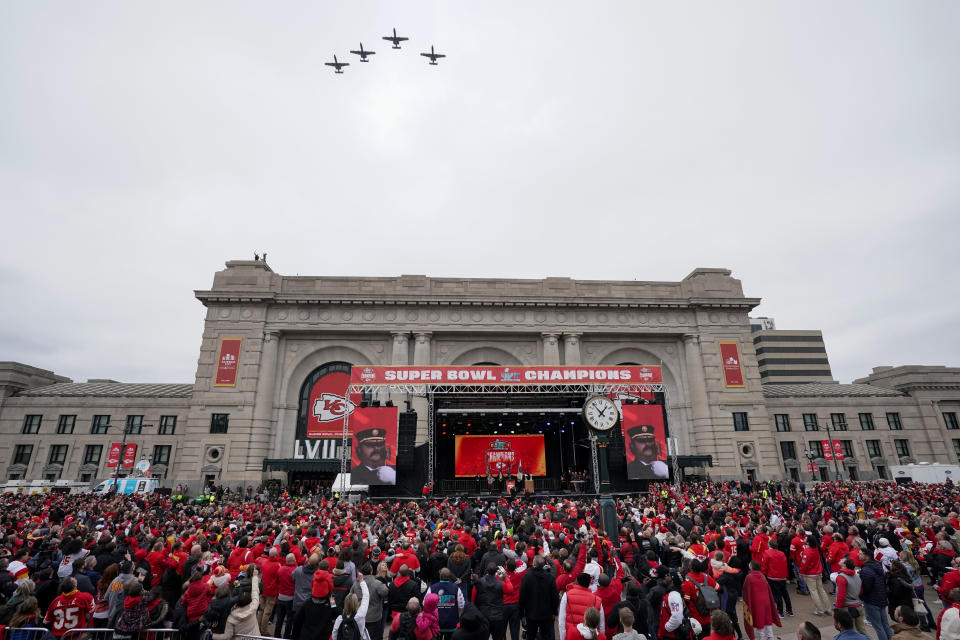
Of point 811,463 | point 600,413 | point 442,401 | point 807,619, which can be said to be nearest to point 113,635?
point 600,413

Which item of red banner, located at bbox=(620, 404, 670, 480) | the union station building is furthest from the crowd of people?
the union station building

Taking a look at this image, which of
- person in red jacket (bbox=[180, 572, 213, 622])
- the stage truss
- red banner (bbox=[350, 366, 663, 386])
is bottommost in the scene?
person in red jacket (bbox=[180, 572, 213, 622])

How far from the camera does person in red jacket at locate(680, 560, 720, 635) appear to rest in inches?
285

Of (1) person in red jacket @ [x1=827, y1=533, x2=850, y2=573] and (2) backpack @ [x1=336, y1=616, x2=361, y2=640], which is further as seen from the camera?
(1) person in red jacket @ [x1=827, y1=533, x2=850, y2=573]

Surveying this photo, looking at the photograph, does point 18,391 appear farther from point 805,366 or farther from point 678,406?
point 805,366

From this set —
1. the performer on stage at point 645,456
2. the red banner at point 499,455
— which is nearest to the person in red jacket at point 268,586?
the performer on stage at point 645,456

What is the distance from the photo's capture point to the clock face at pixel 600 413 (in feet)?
48.2

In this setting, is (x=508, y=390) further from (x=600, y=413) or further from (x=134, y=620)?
(x=134, y=620)

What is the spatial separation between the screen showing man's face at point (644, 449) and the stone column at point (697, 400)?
393 inches

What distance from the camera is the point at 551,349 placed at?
40719 millimetres

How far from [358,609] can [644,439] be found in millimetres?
28428

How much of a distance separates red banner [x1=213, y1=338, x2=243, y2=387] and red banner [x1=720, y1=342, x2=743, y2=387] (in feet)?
136

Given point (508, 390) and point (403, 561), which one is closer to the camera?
point (403, 561)

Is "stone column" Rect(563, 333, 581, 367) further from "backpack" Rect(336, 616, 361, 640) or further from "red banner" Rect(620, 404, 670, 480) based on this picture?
"backpack" Rect(336, 616, 361, 640)
